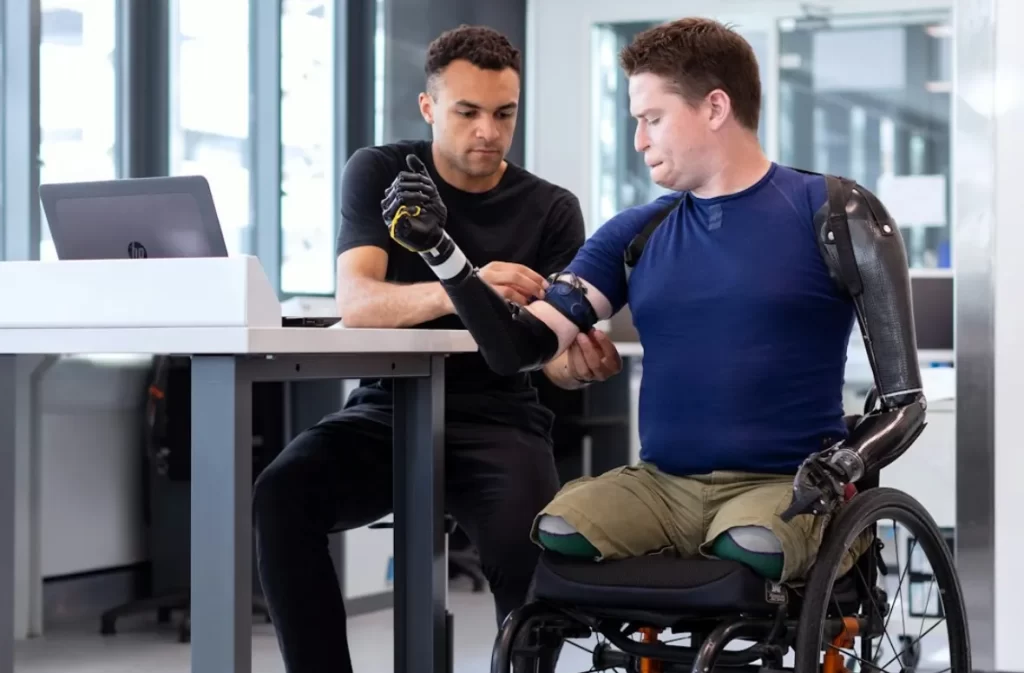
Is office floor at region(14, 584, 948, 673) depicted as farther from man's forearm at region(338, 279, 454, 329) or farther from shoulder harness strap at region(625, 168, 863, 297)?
shoulder harness strap at region(625, 168, 863, 297)

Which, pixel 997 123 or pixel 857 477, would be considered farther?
pixel 997 123

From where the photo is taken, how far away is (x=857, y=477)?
63.5 inches

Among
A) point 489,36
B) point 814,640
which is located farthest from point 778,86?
point 814,640

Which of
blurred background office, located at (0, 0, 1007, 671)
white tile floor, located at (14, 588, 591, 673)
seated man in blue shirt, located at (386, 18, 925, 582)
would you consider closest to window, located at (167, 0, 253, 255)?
blurred background office, located at (0, 0, 1007, 671)

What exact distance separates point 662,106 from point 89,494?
2848 mm

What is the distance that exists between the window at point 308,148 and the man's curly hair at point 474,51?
254 centimetres

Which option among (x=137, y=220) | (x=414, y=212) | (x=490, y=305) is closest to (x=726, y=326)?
(x=490, y=305)

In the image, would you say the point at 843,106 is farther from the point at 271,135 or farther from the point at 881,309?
the point at 881,309

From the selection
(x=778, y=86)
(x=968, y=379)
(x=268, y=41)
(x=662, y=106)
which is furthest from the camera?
(x=778, y=86)

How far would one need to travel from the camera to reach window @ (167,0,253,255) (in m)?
4.45

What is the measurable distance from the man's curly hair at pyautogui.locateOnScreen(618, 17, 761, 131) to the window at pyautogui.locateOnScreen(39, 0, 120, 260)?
8.09ft

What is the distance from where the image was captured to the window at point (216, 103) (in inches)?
175

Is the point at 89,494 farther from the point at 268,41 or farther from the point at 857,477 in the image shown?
the point at 857,477

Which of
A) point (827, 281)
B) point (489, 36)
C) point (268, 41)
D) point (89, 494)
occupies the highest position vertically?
point (268, 41)
